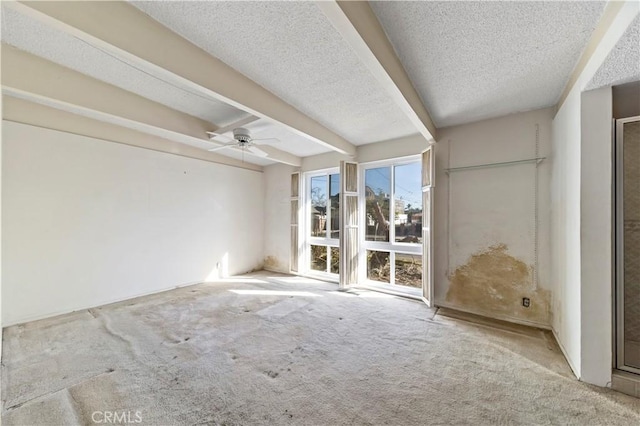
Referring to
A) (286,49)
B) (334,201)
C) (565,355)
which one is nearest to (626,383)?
(565,355)

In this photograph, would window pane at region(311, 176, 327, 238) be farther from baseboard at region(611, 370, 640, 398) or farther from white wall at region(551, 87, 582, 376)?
baseboard at region(611, 370, 640, 398)

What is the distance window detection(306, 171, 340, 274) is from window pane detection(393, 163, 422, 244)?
1262mm

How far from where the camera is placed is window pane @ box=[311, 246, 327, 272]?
5.44 metres

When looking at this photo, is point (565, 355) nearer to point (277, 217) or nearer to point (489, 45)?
point (489, 45)

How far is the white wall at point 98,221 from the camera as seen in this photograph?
3.07 metres

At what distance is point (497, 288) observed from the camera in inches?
129

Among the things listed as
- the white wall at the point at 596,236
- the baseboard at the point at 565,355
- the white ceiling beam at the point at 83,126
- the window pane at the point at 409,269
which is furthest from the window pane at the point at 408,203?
the white ceiling beam at the point at 83,126

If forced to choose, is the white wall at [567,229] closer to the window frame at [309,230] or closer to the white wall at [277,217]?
the window frame at [309,230]

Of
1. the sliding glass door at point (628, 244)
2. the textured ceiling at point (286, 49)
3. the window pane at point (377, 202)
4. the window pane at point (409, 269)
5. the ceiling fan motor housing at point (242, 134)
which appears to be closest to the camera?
the textured ceiling at point (286, 49)

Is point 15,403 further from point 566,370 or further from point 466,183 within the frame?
point 466,183

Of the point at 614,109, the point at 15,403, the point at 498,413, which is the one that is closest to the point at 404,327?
the point at 498,413

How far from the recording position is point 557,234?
9.06ft

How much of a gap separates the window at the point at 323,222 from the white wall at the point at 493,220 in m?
2.08

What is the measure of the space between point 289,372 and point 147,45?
2.82 meters
